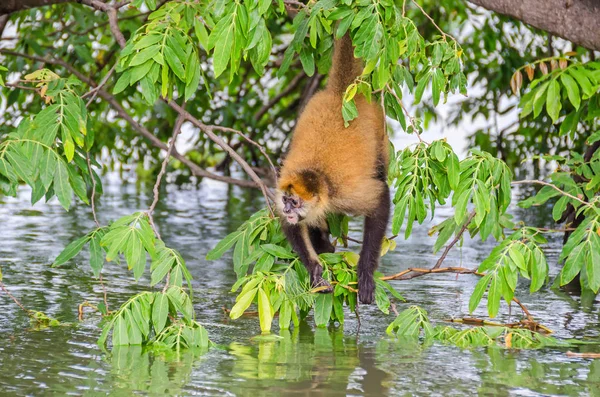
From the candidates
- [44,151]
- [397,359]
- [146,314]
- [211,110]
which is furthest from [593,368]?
[211,110]

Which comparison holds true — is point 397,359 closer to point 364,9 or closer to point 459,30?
point 364,9

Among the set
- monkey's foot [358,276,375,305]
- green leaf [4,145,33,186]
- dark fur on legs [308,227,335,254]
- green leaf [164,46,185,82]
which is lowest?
monkey's foot [358,276,375,305]

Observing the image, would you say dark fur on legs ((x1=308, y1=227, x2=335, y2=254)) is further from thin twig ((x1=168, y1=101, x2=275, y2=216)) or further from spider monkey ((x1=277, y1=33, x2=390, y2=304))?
thin twig ((x1=168, y1=101, x2=275, y2=216))

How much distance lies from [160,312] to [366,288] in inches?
50.4

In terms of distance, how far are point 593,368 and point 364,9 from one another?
2.16 meters

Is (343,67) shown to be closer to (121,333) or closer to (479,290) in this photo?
(479,290)

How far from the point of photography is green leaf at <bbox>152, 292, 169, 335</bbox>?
5.00 meters

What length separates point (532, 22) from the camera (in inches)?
239

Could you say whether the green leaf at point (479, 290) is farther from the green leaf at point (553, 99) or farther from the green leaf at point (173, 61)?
the green leaf at point (173, 61)

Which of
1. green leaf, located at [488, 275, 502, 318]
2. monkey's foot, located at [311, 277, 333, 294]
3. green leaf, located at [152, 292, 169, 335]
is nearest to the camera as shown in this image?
green leaf, located at [488, 275, 502, 318]

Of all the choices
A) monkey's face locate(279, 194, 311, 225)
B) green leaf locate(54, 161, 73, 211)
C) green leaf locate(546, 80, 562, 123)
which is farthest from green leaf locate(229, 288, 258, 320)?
green leaf locate(546, 80, 562, 123)

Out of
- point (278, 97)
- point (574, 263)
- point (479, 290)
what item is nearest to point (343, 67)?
point (479, 290)

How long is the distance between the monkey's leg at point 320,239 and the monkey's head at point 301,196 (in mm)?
439

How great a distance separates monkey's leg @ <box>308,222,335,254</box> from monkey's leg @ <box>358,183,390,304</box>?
35cm
